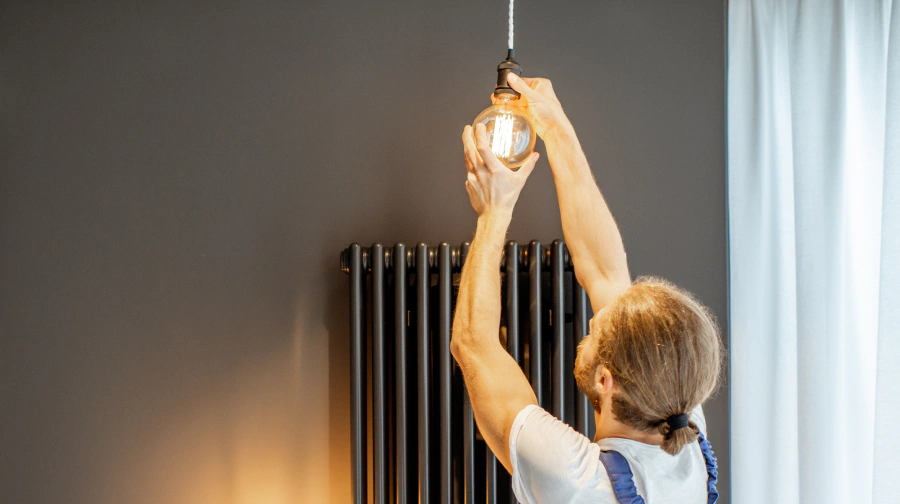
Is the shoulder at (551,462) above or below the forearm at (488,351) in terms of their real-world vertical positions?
below

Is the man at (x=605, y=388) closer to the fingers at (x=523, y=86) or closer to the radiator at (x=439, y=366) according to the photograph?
the fingers at (x=523, y=86)

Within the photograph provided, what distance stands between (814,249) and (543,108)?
0.84 meters

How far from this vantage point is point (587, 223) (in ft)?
4.18

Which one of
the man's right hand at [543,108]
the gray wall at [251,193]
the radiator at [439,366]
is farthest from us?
the gray wall at [251,193]

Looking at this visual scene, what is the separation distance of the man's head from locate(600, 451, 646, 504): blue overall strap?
0.20ft

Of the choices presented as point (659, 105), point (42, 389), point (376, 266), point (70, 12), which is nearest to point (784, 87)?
point (659, 105)

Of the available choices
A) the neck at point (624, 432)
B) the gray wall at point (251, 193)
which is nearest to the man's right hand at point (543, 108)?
the gray wall at point (251, 193)

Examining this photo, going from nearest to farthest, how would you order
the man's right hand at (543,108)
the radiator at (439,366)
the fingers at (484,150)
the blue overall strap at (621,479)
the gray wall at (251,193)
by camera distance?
the blue overall strap at (621,479) → the fingers at (484,150) → the man's right hand at (543,108) → the radiator at (439,366) → the gray wall at (251,193)

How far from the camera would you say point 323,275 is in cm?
167

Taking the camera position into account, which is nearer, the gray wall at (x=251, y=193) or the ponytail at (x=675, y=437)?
the ponytail at (x=675, y=437)

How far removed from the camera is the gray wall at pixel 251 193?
164cm

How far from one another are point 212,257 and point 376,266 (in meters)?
0.47

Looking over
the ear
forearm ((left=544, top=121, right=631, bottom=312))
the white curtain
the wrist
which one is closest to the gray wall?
the white curtain

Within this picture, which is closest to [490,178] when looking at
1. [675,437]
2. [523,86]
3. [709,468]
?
[523,86]
